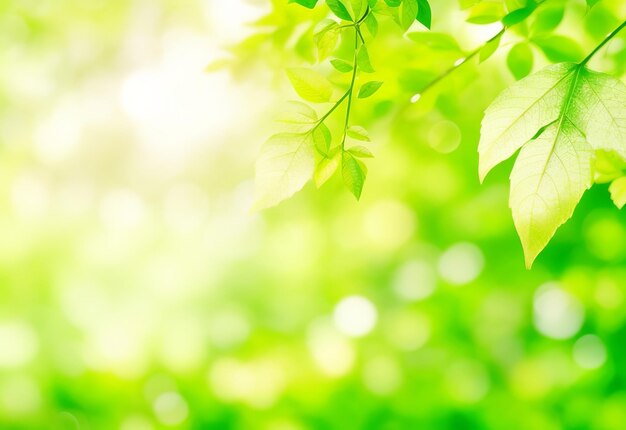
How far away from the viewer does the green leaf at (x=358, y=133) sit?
0.38m

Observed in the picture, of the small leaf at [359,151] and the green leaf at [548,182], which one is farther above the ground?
the small leaf at [359,151]

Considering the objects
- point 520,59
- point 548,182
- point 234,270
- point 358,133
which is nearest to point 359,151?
point 358,133

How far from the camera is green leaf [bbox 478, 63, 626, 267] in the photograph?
0.34 metres

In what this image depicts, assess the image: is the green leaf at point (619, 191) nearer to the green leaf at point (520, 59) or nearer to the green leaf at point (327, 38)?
the green leaf at point (520, 59)

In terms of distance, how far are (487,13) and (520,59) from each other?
0.23 ft

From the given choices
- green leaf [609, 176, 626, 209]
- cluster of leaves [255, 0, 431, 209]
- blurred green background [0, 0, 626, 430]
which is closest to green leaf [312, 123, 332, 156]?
cluster of leaves [255, 0, 431, 209]

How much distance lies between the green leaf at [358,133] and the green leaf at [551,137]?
0.07 metres

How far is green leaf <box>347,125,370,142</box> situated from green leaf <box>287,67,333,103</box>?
0.04 metres

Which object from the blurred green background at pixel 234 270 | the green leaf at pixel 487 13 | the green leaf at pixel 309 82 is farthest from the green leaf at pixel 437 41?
the blurred green background at pixel 234 270

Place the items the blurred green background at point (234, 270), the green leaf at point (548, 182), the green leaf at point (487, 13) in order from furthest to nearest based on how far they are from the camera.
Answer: the blurred green background at point (234, 270)
the green leaf at point (487, 13)
the green leaf at point (548, 182)

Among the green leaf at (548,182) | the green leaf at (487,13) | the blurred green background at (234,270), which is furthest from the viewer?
the blurred green background at (234,270)

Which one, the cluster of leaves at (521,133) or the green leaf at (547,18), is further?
the green leaf at (547,18)

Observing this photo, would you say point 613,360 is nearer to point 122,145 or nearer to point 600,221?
point 600,221

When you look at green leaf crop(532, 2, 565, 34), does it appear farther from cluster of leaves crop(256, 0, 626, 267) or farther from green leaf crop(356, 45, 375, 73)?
green leaf crop(356, 45, 375, 73)
